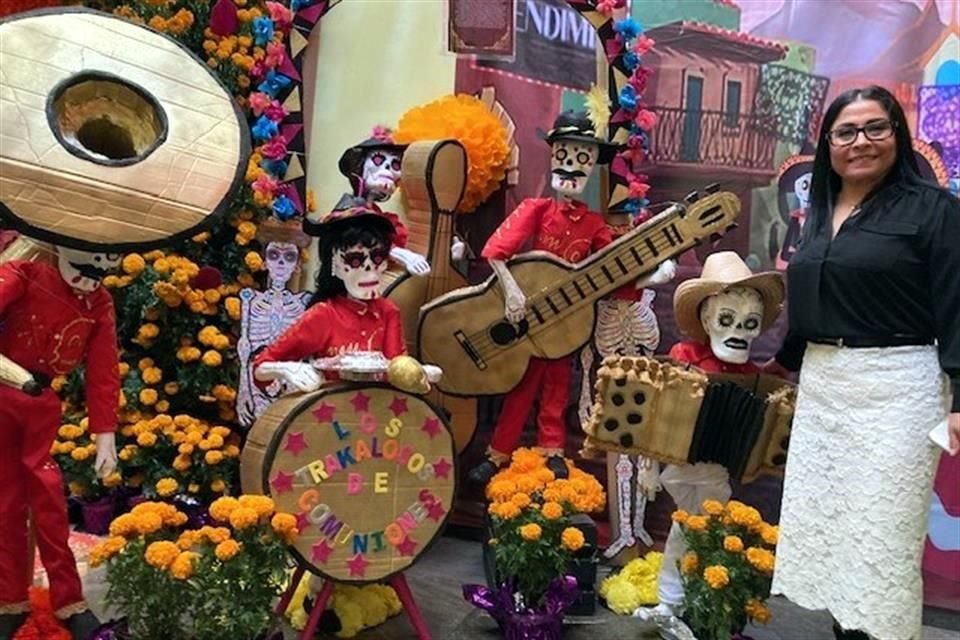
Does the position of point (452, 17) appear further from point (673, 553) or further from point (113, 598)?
point (113, 598)

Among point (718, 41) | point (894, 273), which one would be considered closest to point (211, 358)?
A: point (718, 41)

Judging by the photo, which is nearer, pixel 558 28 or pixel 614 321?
pixel 614 321

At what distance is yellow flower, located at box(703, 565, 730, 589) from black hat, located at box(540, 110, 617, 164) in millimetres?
1679

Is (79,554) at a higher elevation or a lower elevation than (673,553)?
lower

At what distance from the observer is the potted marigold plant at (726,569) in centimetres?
258

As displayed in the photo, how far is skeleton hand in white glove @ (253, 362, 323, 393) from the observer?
102 inches

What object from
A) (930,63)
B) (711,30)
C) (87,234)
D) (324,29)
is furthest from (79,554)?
(930,63)

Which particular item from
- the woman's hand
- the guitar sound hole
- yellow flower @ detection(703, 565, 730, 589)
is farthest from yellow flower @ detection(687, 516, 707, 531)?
the guitar sound hole

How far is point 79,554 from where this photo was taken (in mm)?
3564

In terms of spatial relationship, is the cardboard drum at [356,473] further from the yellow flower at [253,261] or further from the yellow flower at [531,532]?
the yellow flower at [253,261]

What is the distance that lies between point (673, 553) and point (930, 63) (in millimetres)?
2163

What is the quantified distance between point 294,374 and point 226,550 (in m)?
0.54

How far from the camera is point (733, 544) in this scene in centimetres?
260

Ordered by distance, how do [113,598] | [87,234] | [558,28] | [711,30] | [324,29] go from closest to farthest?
[87,234]
[113,598]
[711,30]
[558,28]
[324,29]
